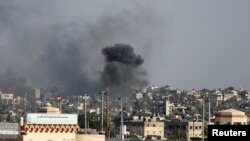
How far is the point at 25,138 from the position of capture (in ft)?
214

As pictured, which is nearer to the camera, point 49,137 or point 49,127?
point 49,137

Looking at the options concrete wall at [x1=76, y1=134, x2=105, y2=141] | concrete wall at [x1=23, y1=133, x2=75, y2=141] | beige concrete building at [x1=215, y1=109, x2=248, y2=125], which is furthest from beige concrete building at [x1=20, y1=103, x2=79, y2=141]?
beige concrete building at [x1=215, y1=109, x2=248, y2=125]

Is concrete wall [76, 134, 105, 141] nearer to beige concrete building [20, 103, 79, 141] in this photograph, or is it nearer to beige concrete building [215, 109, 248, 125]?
beige concrete building [20, 103, 79, 141]

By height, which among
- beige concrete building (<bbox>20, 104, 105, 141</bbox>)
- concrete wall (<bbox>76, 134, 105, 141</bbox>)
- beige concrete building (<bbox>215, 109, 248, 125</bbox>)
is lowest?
concrete wall (<bbox>76, 134, 105, 141</bbox>)

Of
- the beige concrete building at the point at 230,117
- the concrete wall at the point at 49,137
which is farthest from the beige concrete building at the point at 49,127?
the beige concrete building at the point at 230,117

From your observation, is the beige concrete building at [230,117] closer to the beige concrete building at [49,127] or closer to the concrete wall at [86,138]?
the concrete wall at [86,138]

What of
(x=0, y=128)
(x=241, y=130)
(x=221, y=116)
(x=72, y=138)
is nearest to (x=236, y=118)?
(x=221, y=116)

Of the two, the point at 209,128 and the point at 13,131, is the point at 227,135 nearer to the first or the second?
the point at 209,128

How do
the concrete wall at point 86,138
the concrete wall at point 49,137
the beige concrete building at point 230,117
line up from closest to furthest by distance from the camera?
the concrete wall at point 49,137 < the concrete wall at point 86,138 < the beige concrete building at point 230,117

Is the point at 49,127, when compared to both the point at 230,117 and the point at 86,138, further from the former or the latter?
the point at 230,117

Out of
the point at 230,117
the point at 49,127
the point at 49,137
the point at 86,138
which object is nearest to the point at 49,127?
the point at 49,127

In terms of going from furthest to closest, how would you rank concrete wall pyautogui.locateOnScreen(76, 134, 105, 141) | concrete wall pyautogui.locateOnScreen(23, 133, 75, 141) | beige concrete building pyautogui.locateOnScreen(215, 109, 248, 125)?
beige concrete building pyautogui.locateOnScreen(215, 109, 248, 125) → concrete wall pyautogui.locateOnScreen(76, 134, 105, 141) → concrete wall pyautogui.locateOnScreen(23, 133, 75, 141)

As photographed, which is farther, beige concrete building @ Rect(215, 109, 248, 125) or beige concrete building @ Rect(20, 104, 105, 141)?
beige concrete building @ Rect(215, 109, 248, 125)

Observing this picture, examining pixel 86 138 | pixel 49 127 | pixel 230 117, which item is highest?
pixel 230 117
